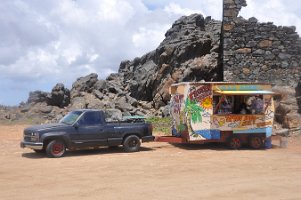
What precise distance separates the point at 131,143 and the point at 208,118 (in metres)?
3.11

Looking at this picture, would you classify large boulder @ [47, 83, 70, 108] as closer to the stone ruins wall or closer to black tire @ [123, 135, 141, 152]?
the stone ruins wall

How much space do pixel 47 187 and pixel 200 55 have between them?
2047cm

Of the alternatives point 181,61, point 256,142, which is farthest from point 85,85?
point 256,142

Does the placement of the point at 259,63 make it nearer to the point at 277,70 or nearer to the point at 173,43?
the point at 277,70

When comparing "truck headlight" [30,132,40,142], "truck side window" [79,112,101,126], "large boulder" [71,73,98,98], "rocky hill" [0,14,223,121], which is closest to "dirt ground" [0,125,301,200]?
"truck headlight" [30,132,40,142]

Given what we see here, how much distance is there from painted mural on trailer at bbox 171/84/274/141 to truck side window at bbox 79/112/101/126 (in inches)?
132

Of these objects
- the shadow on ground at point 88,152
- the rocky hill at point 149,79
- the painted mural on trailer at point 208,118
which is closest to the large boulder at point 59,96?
the rocky hill at point 149,79

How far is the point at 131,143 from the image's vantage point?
15633 millimetres

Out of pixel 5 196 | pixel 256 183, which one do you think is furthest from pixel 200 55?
pixel 5 196

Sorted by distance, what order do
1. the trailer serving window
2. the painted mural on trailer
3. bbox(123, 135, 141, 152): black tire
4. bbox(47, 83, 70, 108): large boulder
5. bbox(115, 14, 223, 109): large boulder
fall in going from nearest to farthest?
bbox(123, 135, 141, 152): black tire → the painted mural on trailer → the trailer serving window → bbox(115, 14, 223, 109): large boulder → bbox(47, 83, 70, 108): large boulder

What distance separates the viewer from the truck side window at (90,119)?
14980 millimetres

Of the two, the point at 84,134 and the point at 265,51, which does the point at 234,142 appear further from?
the point at 265,51

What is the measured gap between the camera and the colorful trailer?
1611 centimetres

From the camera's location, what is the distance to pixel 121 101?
3075cm
